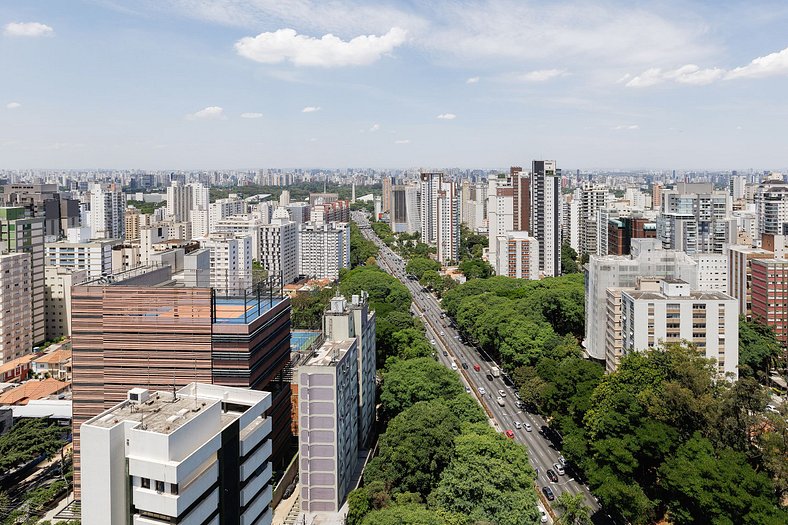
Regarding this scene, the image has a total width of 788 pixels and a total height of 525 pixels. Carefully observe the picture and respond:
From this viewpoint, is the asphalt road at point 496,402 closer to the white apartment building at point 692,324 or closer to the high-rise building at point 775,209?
the white apartment building at point 692,324

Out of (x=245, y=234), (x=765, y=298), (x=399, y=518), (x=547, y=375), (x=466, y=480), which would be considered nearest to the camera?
(x=399, y=518)

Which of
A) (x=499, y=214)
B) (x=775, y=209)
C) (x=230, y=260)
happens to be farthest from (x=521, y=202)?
(x=230, y=260)

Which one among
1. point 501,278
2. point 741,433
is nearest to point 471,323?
point 501,278

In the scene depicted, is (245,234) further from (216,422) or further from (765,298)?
(216,422)

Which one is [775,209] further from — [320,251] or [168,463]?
[168,463]

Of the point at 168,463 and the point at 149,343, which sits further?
the point at 149,343

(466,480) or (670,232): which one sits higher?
(670,232)
